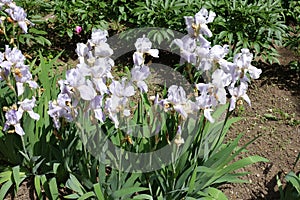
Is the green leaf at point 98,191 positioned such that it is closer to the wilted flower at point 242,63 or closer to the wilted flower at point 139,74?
the wilted flower at point 139,74

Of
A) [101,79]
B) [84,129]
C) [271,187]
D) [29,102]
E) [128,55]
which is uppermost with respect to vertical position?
[101,79]

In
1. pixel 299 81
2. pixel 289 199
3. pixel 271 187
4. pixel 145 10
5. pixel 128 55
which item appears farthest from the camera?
pixel 128 55

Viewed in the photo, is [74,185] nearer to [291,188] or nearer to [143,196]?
[143,196]

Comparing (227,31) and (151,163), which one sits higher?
(227,31)

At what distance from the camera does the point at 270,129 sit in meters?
3.18

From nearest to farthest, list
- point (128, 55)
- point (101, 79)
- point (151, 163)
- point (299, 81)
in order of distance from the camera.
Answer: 1. point (101, 79)
2. point (151, 163)
3. point (299, 81)
4. point (128, 55)

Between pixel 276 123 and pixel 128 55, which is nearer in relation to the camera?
pixel 276 123

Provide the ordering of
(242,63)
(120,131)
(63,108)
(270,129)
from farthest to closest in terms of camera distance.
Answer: (270,129) → (120,131) → (63,108) → (242,63)

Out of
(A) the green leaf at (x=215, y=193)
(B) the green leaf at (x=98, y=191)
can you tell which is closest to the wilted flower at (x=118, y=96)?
(B) the green leaf at (x=98, y=191)

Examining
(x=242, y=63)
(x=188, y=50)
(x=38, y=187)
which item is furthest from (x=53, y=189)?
(x=242, y=63)

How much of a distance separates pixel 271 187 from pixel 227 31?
120 centimetres

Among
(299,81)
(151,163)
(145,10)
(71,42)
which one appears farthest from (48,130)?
(299,81)

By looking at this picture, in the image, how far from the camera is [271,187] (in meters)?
2.68

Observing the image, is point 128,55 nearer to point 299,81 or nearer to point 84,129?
point 299,81
